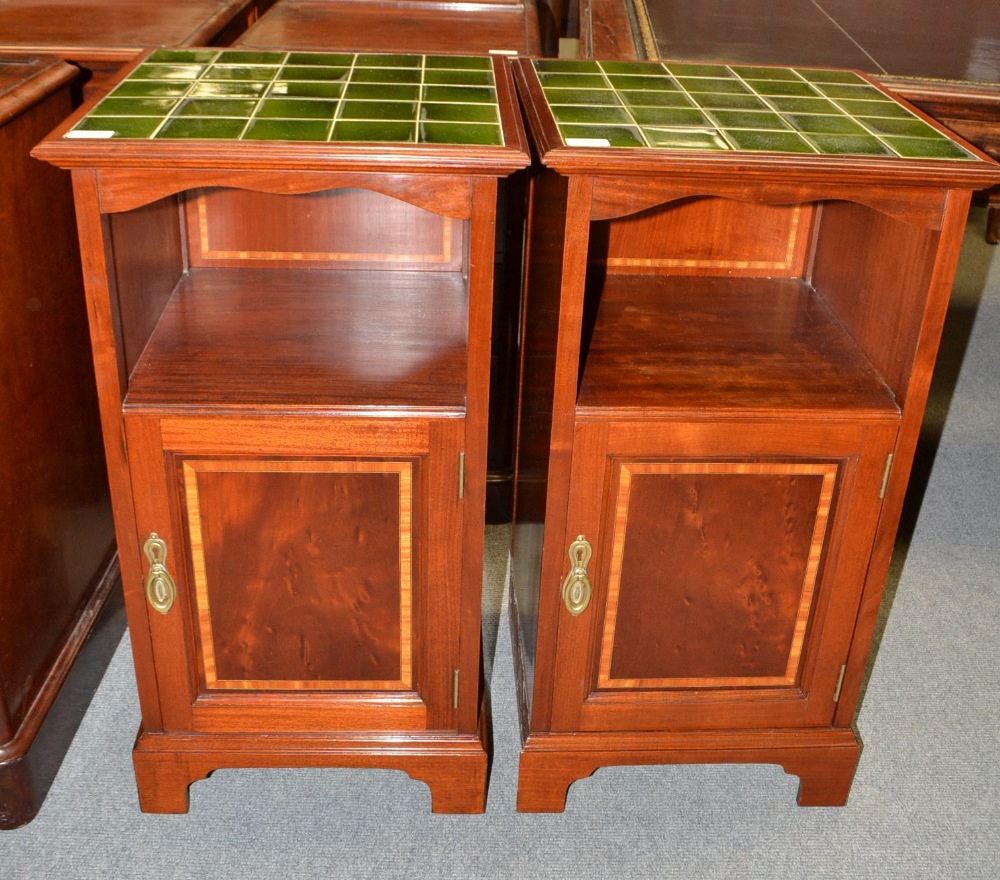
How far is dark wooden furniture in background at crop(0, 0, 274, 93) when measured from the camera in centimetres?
185

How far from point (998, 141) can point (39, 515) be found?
165cm

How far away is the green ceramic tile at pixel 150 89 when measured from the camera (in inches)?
55.7

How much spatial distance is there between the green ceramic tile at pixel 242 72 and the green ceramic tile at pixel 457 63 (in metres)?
0.23

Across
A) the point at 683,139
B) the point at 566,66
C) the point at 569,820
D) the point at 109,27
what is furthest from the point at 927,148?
the point at 109,27

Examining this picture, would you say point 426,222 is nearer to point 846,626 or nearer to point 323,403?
point 323,403

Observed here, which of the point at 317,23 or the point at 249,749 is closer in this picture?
the point at 249,749

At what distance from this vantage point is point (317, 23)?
7.68 ft

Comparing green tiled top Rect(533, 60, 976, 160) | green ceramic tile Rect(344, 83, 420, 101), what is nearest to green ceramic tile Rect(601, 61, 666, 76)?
green tiled top Rect(533, 60, 976, 160)

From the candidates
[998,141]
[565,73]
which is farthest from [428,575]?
[998,141]

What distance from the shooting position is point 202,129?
129 centimetres

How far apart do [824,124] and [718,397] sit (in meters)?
Result: 0.38

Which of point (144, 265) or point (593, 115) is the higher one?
point (593, 115)

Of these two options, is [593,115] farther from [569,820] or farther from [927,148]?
[569,820]

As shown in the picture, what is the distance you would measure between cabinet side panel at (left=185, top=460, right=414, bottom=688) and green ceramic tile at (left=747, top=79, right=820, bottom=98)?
0.73m
